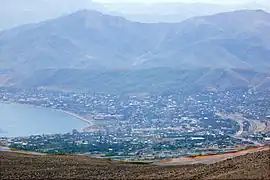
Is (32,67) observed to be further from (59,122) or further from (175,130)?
(175,130)

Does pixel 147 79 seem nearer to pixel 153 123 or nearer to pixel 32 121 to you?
pixel 32 121

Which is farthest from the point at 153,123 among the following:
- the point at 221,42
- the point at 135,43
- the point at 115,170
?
the point at 135,43

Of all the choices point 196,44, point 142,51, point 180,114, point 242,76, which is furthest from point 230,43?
point 180,114

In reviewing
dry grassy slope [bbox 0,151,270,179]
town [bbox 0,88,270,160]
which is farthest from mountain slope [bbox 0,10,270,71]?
dry grassy slope [bbox 0,151,270,179]

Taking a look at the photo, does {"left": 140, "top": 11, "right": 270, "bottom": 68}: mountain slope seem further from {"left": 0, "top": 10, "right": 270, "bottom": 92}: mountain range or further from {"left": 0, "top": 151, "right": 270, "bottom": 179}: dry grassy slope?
{"left": 0, "top": 151, "right": 270, "bottom": 179}: dry grassy slope

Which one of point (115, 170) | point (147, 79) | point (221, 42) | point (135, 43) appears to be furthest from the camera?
point (135, 43)
